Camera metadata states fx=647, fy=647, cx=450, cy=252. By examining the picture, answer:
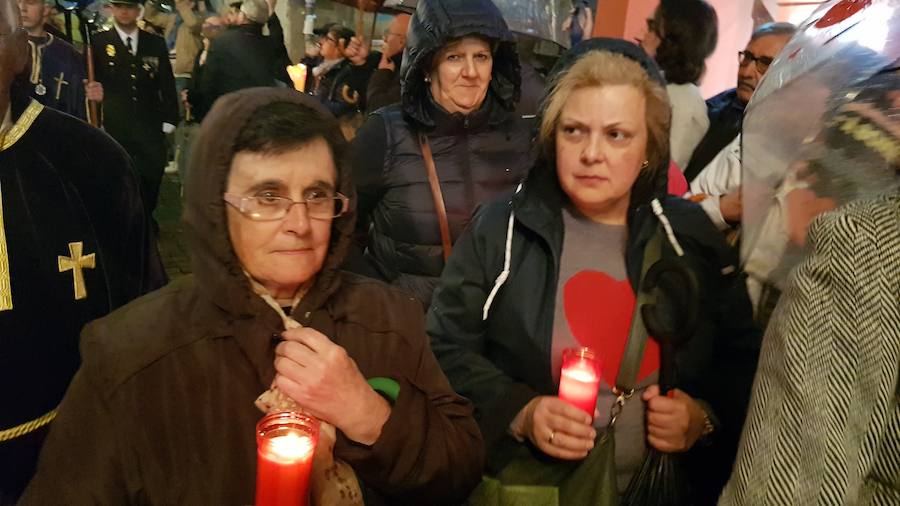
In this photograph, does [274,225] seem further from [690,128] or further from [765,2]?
[765,2]

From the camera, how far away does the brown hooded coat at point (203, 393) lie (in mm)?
1103

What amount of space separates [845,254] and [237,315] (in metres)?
0.97

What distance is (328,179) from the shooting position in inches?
47.4

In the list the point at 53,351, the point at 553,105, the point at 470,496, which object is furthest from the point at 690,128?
the point at 53,351

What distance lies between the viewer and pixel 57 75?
1617 millimetres

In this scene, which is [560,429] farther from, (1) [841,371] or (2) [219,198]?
(2) [219,198]

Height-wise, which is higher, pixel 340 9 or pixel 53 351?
pixel 340 9

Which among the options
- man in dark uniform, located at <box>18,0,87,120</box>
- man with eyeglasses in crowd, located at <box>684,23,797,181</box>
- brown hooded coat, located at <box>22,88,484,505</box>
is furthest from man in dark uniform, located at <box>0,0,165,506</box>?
man with eyeglasses in crowd, located at <box>684,23,797,181</box>

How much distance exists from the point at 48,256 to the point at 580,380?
1.19 metres

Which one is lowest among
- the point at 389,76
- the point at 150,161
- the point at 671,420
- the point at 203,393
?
the point at 671,420

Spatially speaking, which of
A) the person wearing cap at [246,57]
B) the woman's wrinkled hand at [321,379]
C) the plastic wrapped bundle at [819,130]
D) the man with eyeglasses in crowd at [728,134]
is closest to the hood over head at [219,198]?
the woman's wrinkled hand at [321,379]

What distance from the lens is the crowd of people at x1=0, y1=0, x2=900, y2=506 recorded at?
0.94 metres

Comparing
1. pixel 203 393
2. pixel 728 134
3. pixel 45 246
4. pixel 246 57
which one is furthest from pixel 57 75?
Answer: pixel 728 134

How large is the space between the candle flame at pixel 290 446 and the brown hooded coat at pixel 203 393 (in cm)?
19
